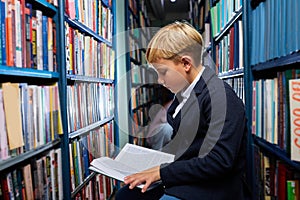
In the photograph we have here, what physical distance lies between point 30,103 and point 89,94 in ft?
2.79

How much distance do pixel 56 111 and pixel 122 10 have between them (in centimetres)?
197

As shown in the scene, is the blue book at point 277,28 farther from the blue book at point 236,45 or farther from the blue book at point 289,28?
the blue book at point 236,45

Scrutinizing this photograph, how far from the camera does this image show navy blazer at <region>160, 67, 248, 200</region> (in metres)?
0.98

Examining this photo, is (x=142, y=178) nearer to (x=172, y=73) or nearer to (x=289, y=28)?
(x=172, y=73)

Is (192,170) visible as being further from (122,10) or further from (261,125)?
(122,10)

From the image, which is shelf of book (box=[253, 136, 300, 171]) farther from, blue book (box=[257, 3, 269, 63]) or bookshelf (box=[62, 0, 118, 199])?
bookshelf (box=[62, 0, 118, 199])

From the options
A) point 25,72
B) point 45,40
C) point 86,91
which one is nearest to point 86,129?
point 86,91

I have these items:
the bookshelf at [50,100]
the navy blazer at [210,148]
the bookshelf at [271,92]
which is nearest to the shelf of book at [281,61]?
the bookshelf at [271,92]

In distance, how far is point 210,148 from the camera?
39.5 inches

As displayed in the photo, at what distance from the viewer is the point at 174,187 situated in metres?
1.04

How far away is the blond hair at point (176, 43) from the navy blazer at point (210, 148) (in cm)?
12

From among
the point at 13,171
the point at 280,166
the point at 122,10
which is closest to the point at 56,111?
the point at 13,171

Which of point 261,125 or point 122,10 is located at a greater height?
point 122,10

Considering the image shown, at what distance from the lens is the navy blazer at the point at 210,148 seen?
981 millimetres
